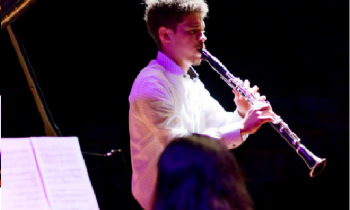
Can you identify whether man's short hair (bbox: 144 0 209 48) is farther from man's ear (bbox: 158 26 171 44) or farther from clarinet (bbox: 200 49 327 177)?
clarinet (bbox: 200 49 327 177)

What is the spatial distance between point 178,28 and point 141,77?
0.88 feet

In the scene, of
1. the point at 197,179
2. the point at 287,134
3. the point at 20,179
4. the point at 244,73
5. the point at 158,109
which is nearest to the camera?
the point at 197,179

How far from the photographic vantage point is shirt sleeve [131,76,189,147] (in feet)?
6.73

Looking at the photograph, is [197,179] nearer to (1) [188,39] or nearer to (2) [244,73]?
(1) [188,39]

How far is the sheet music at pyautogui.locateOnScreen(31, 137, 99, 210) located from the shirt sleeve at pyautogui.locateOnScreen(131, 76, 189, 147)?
32 cm

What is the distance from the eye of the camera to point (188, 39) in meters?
2.23

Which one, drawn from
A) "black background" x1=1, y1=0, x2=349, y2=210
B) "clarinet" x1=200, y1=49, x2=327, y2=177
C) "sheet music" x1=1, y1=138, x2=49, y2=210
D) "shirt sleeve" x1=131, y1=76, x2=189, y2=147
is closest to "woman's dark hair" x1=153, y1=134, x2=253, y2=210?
"sheet music" x1=1, y1=138, x2=49, y2=210

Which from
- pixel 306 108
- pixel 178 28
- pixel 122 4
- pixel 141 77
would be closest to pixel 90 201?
pixel 141 77

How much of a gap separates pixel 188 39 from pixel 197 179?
133 cm

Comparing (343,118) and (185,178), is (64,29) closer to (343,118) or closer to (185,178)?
(343,118)

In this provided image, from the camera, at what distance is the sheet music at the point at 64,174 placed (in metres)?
1.80

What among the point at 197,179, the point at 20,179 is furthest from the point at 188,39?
the point at 197,179

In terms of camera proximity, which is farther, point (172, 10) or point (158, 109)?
point (172, 10)

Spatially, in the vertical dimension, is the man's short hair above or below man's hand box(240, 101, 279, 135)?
above
